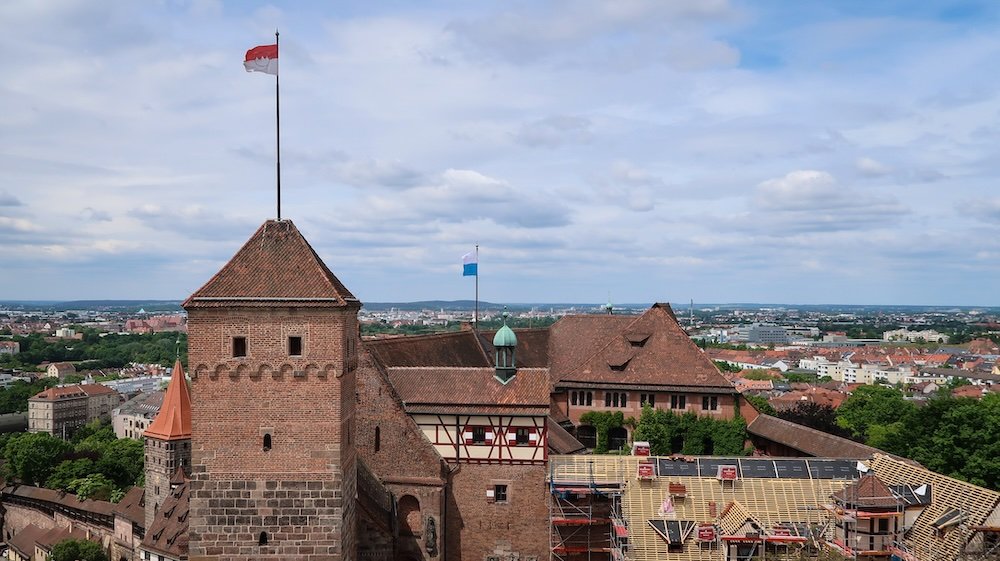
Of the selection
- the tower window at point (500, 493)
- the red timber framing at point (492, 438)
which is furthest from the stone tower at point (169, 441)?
the tower window at point (500, 493)

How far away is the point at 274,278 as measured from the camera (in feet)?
85.7

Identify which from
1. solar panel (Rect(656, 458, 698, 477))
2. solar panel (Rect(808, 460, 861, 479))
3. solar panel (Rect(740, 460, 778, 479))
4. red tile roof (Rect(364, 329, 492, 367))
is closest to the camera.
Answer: solar panel (Rect(808, 460, 861, 479))

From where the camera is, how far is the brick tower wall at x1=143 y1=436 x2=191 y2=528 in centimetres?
6131

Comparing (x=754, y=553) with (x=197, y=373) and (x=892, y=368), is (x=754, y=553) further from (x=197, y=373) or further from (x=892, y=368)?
(x=892, y=368)

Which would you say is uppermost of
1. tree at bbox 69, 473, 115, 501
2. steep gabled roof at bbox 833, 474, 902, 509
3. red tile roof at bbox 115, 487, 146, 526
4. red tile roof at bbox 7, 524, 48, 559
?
steep gabled roof at bbox 833, 474, 902, 509

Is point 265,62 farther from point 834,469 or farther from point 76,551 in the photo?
point 76,551

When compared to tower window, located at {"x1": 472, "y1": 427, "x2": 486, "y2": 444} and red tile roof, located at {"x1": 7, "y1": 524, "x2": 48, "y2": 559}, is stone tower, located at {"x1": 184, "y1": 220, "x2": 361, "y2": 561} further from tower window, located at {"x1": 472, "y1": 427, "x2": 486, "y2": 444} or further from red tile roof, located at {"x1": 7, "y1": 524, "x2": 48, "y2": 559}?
red tile roof, located at {"x1": 7, "y1": 524, "x2": 48, "y2": 559}

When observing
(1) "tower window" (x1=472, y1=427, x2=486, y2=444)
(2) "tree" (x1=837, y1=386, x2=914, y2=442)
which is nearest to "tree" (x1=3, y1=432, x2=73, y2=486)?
(1) "tower window" (x1=472, y1=427, x2=486, y2=444)

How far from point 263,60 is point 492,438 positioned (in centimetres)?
1951

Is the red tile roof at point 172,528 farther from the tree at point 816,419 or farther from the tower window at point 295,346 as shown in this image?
the tree at point 816,419

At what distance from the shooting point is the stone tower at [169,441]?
6131 centimetres

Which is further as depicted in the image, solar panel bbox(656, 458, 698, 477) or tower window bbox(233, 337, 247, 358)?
solar panel bbox(656, 458, 698, 477)

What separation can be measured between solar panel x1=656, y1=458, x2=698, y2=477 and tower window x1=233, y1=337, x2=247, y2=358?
18.1 m

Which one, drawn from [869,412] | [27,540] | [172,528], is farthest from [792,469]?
[27,540]
